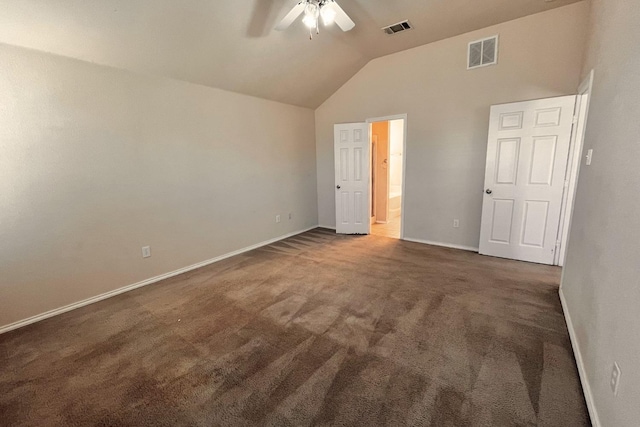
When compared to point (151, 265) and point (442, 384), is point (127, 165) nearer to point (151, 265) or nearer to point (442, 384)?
point (151, 265)

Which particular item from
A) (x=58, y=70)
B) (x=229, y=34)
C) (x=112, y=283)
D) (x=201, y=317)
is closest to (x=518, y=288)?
(x=201, y=317)

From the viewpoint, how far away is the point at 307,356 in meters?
1.87

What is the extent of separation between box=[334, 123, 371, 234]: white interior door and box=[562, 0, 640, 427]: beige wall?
2963 mm

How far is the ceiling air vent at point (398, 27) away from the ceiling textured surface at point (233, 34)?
0.26 ft

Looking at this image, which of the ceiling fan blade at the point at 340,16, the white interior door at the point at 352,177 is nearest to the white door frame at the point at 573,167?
the ceiling fan blade at the point at 340,16

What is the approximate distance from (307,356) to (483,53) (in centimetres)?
416

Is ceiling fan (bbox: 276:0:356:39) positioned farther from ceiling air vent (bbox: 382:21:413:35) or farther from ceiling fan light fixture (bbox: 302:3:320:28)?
ceiling air vent (bbox: 382:21:413:35)

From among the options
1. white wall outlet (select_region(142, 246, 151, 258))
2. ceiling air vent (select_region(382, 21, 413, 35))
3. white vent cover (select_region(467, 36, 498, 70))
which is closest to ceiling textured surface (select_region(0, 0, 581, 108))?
ceiling air vent (select_region(382, 21, 413, 35))

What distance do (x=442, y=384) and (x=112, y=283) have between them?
324 centimetres

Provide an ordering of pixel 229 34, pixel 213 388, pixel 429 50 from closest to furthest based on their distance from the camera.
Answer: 1. pixel 213 388
2. pixel 229 34
3. pixel 429 50

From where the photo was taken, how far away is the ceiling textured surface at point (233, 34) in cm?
210

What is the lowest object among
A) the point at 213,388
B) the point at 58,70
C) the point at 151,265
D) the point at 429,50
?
the point at 213,388

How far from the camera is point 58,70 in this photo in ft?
7.68

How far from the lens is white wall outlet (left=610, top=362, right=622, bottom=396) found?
1.13m
